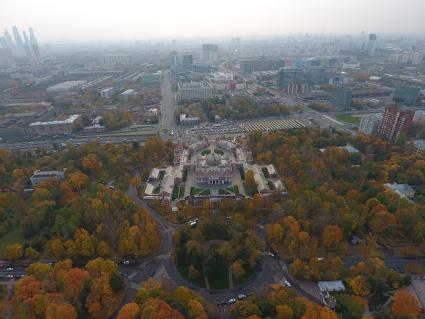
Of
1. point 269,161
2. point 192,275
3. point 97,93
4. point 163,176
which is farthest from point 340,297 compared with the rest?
point 97,93

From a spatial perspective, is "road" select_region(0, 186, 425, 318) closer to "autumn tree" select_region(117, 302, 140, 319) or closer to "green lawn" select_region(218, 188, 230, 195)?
"autumn tree" select_region(117, 302, 140, 319)

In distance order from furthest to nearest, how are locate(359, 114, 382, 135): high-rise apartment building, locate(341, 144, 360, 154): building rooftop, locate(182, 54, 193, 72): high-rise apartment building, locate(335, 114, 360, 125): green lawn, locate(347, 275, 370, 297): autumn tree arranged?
1. locate(182, 54, 193, 72): high-rise apartment building
2. locate(335, 114, 360, 125): green lawn
3. locate(359, 114, 382, 135): high-rise apartment building
4. locate(341, 144, 360, 154): building rooftop
5. locate(347, 275, 370, 297): autumn tree

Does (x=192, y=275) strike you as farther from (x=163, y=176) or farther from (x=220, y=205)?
(x=163, y=176)

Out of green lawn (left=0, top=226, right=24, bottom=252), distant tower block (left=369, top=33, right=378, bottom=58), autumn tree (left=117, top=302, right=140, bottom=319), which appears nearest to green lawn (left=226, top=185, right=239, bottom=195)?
autumn tree (left=117, top=302, right=140, bottom=319)

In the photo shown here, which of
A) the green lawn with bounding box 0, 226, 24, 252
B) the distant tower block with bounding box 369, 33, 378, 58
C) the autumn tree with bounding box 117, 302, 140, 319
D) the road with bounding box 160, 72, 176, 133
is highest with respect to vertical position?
the distant tower block with bounding box 369, 33, 378, 58

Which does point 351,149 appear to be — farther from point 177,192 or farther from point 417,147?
point 177,192

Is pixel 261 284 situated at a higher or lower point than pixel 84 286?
lower
